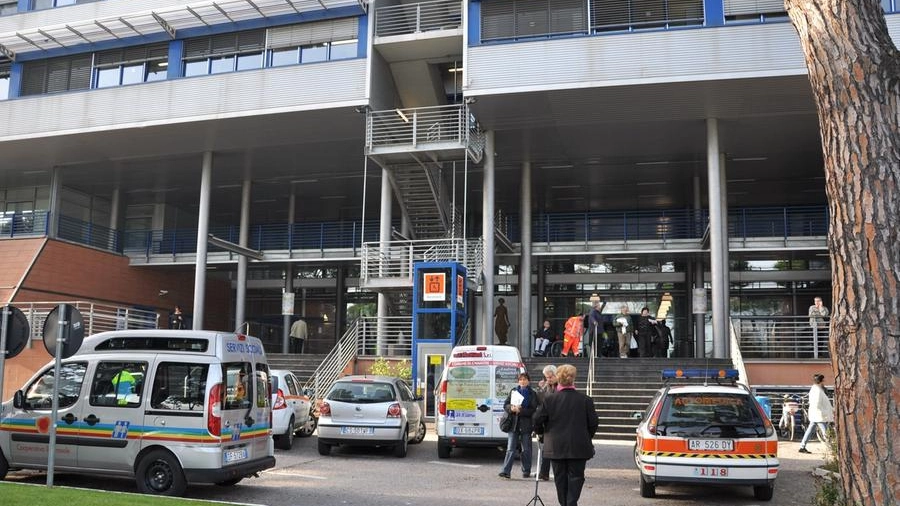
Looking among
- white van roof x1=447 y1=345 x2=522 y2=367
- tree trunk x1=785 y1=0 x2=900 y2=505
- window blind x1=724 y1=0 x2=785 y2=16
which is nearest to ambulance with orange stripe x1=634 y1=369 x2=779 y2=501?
white van roof x1=447 y1=345 x2=522 y2=367

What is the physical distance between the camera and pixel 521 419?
1202 cm

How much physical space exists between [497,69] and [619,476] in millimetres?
13226

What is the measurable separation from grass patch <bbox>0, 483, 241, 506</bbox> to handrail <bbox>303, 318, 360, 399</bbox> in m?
12.8

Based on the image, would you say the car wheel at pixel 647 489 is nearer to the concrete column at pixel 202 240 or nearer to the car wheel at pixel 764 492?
the car wheel at pixel 764 492

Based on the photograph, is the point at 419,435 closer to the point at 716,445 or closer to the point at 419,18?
the point at 716,445

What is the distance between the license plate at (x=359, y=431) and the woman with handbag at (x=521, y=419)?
2.81 meters

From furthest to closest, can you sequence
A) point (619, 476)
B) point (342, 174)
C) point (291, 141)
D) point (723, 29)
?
point (342, 174), point (291, 141), point (723, 29), point (619, 476)

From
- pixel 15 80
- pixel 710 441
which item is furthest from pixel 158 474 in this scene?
pixel 15 80

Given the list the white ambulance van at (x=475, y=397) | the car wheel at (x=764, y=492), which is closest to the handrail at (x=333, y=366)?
the white ambulance van at (x=475, y=397)

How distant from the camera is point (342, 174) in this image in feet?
99.6

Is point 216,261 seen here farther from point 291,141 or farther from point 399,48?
point 399,48

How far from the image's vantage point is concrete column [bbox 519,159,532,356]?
27.3 m

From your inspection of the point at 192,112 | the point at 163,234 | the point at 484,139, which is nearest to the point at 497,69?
the point at 484,139

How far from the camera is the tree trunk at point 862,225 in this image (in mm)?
4914
